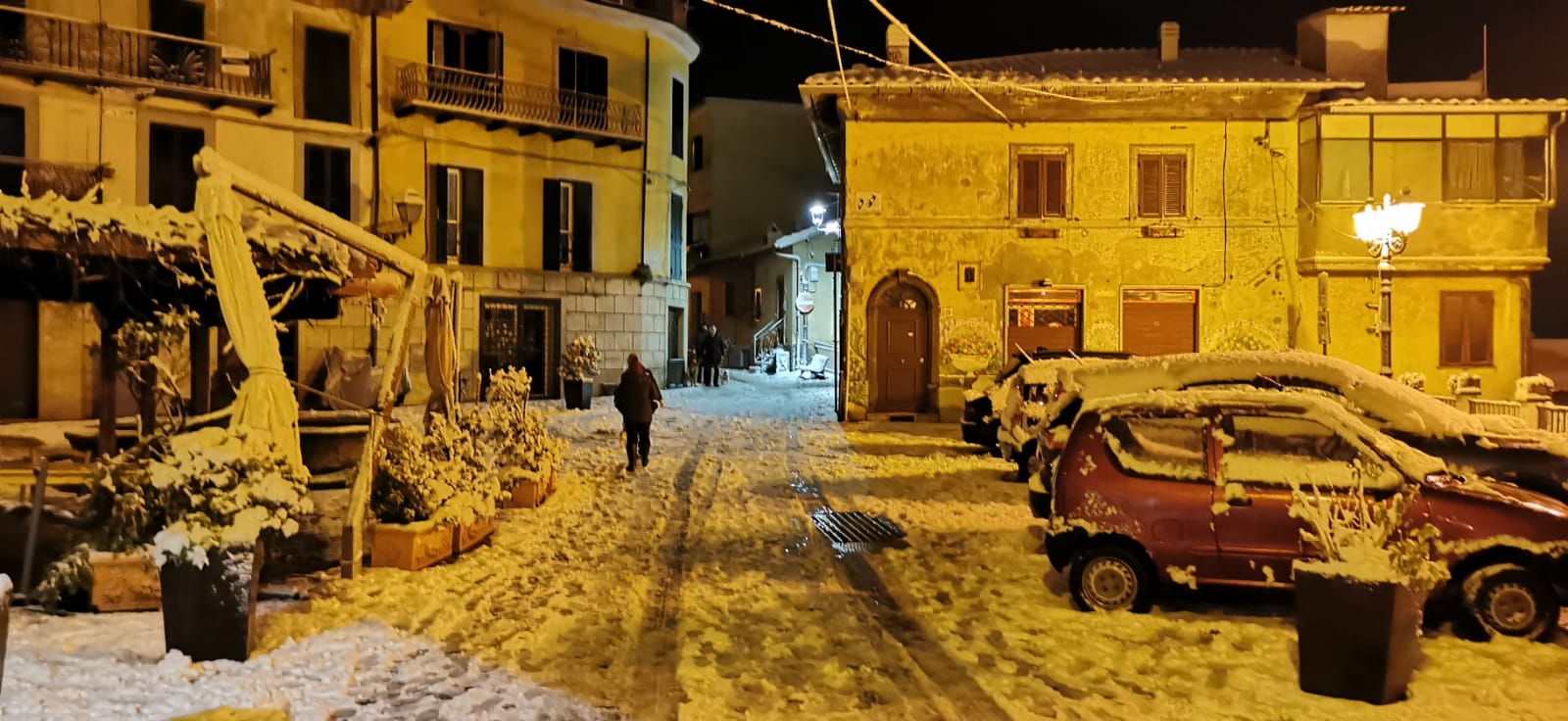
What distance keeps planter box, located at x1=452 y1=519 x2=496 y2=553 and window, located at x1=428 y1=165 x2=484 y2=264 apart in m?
15.9

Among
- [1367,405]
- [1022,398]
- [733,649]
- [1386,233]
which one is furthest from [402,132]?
[1367,405]

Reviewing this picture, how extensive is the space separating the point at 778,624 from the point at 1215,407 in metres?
3.53

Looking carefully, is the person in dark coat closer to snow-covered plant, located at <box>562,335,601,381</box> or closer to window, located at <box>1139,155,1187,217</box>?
snow-covered plant, located at <box>562,335,601,381</box>

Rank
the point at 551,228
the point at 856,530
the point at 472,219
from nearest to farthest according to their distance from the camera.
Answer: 1. the point at 856,530
2. the point at 472,219
3. the point at 551,228

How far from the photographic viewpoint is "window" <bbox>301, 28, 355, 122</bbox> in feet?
72.5

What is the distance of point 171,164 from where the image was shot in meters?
20.5

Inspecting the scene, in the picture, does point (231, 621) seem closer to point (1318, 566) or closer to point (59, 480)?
point (59, 480)

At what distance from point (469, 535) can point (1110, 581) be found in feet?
18.2

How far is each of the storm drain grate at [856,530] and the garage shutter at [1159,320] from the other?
1132 cm

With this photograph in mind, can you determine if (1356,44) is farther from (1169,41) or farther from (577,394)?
(577,394)

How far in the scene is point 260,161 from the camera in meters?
21.5

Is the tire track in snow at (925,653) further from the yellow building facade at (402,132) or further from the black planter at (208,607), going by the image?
the yellow building facade at (402,132)

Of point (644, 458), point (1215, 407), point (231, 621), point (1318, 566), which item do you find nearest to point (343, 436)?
point (644, 458)

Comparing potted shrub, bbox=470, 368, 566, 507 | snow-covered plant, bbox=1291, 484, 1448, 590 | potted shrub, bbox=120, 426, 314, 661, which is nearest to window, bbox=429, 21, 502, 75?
potted shrub, bbox=470, 368, 566, 507
